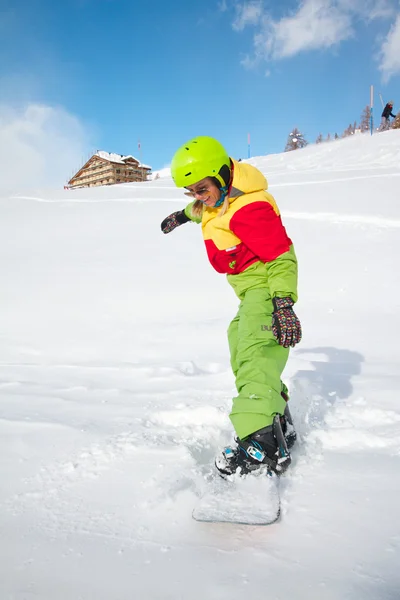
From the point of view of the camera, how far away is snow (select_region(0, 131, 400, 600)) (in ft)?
3.82

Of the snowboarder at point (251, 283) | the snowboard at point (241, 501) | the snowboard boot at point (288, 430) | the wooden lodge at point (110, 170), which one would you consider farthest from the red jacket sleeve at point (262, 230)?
the wooden lodge at point (110, 170)

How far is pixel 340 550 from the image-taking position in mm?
1250

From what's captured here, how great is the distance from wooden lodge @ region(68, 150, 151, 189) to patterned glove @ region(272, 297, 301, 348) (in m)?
47.1

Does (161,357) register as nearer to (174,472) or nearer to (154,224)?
(174,472)

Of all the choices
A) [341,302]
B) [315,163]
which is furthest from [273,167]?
[341,302]

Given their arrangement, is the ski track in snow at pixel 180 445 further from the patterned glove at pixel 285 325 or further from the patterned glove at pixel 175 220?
the patterned glove at pixel 175 220

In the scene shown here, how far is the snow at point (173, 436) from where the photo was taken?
1.16 metres

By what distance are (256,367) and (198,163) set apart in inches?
40.4

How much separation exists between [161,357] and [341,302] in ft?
9.18

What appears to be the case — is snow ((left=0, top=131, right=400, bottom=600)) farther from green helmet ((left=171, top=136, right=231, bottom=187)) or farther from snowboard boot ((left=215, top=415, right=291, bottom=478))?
green helmet ((left=171, top=136, right=231, bottom=187))

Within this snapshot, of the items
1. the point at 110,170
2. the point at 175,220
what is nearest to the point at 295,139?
the point at 110,170

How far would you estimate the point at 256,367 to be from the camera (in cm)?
187

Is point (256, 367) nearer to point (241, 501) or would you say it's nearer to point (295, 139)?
point (241, 501)

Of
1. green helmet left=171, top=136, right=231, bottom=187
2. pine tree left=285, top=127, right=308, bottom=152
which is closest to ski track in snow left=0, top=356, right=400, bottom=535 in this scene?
green helmet left=171, top=136, right=231, bottom=187
